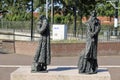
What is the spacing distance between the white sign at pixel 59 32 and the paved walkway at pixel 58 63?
15.1 ft

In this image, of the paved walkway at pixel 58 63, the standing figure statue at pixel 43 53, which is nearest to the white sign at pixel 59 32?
the paved walkway at pixel 58 63

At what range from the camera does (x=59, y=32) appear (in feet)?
92.9

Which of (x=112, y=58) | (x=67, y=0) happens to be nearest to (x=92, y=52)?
(x=112, y=58)

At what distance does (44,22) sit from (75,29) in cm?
1766

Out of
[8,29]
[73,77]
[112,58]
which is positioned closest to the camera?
[73,77]

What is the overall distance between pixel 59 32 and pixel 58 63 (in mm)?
8264

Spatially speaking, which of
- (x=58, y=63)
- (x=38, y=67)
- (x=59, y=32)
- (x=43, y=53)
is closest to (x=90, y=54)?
(x=43, y=53)

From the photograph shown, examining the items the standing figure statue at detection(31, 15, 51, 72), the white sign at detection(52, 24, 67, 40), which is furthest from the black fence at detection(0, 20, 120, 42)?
the standing figure statue at detection(31, 15, 51, 72)

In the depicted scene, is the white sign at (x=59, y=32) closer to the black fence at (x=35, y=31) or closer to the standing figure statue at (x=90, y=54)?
the black fence at (x=35, y=31)

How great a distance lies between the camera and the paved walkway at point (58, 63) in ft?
52.3

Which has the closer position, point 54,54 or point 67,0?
point 54,54

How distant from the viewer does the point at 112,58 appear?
903 inches

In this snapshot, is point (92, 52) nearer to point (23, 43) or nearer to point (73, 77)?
point (73, 77)

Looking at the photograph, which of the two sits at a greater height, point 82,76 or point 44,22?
point 44,22
